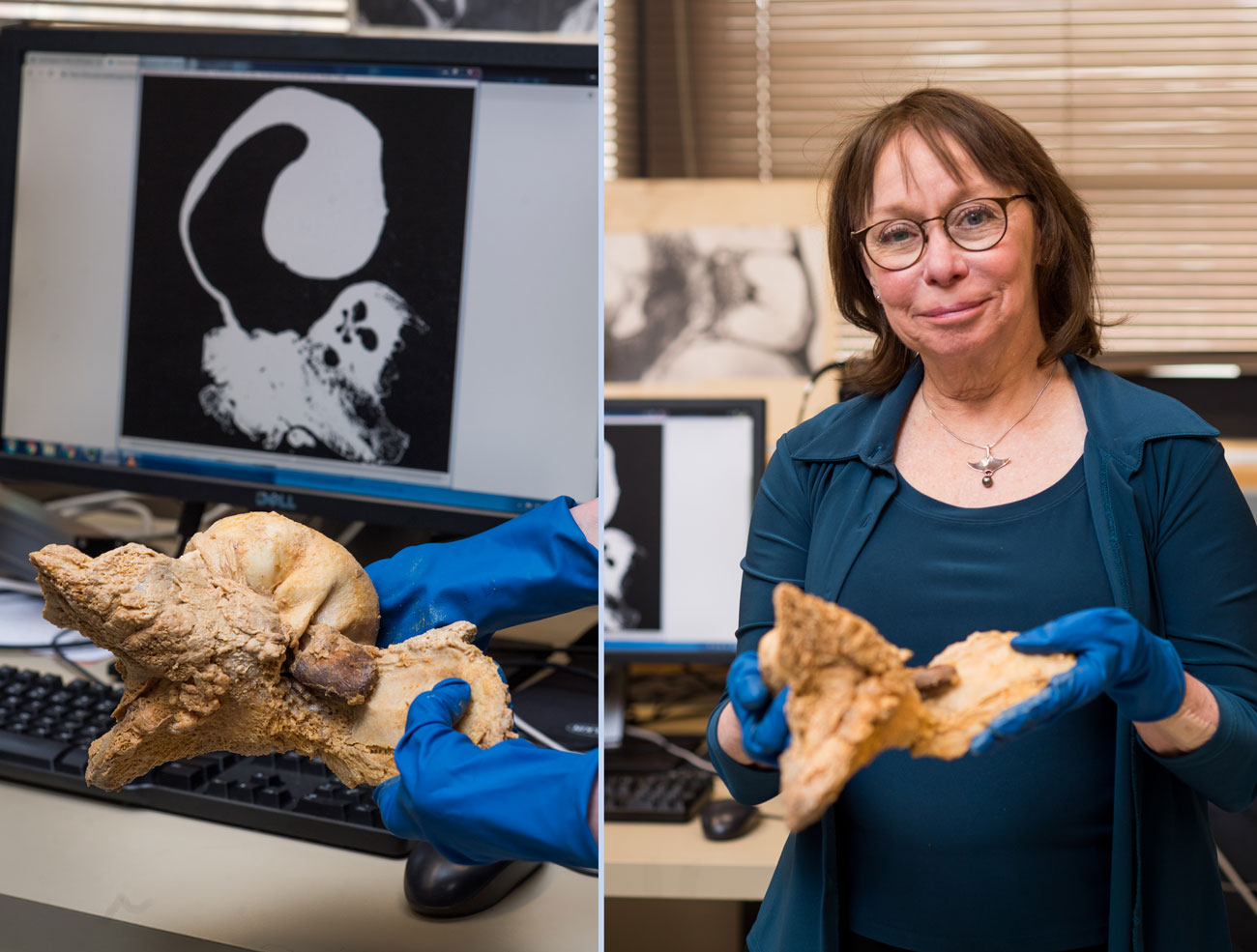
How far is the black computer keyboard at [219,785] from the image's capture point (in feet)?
2.38

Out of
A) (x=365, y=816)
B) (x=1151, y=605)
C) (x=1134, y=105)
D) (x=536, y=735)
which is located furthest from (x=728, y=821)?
(x=1134, y=105)

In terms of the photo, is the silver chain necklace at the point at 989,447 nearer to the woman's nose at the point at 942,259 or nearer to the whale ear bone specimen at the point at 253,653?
the woman's nose at the point at 942,259

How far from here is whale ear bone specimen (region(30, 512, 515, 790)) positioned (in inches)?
22.4

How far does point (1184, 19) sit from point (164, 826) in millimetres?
2204

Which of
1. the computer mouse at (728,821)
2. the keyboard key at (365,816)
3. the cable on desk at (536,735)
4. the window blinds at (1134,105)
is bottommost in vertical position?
the computer mouse at (728,821)

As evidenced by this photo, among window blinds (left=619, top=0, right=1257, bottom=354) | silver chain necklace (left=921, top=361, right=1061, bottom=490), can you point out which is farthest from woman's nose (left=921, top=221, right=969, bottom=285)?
window blinds (left=619, top=0, right=1257, bottom=354)

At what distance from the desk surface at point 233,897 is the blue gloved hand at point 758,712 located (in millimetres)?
187

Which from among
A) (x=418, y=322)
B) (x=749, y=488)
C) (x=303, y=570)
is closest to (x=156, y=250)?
(x=418, y=322)

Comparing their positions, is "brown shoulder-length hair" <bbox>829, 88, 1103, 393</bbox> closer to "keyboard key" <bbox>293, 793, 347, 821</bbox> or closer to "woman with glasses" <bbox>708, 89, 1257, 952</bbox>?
"woman with glasses" <bbox>708, 89, 1257, 952</bbox>

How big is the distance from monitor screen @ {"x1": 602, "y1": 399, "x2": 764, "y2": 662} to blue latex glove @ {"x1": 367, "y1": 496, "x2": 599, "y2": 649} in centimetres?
64

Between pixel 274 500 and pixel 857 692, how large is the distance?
2.18 ft

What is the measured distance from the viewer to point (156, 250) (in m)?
1.03

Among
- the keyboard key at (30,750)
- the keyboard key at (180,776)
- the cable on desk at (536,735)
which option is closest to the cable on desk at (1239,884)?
the cable on desk at (536,735)

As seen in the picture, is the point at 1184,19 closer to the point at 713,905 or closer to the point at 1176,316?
the point at 1176,316
